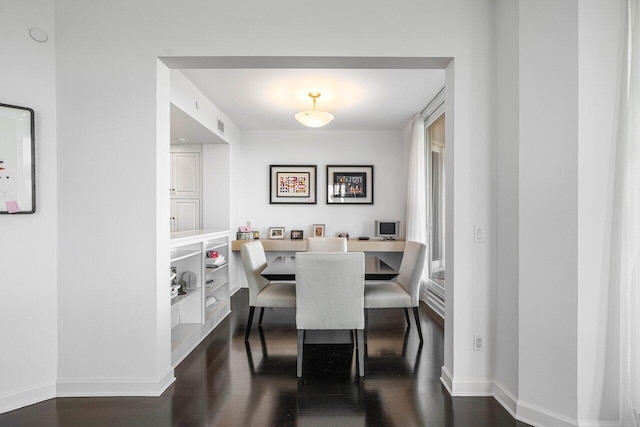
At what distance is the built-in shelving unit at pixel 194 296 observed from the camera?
9.28ft

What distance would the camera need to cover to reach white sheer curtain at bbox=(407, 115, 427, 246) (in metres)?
4.42

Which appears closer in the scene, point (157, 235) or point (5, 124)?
point (5, 124)

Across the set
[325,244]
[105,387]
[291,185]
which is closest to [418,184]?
[325,244]

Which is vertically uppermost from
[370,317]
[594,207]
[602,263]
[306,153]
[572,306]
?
[306,153]

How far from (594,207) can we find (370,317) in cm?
264

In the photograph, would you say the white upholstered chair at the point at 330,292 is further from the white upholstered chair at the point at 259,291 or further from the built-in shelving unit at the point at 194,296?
the built-in shelving unit at the point at 194,296

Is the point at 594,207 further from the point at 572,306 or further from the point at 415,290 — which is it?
the point at 415,290

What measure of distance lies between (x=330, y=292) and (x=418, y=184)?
261 cm

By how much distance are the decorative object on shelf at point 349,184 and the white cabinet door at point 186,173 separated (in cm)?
203

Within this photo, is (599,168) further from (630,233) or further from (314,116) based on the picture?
(314,116)

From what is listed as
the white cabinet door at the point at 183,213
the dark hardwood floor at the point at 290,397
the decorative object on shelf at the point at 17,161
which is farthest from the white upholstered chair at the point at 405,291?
the white cabinet door at the point at 183,213

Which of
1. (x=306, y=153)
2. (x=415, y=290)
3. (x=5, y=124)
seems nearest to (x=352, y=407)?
(x=415, y=290)

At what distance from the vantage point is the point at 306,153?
17.5 feet

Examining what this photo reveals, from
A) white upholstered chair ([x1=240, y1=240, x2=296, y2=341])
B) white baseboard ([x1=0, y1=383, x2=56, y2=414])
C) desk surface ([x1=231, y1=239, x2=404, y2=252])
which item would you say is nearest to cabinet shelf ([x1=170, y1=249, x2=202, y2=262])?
white upholstered chair ([x1=240, y1=240, x2=296, y2=341])
